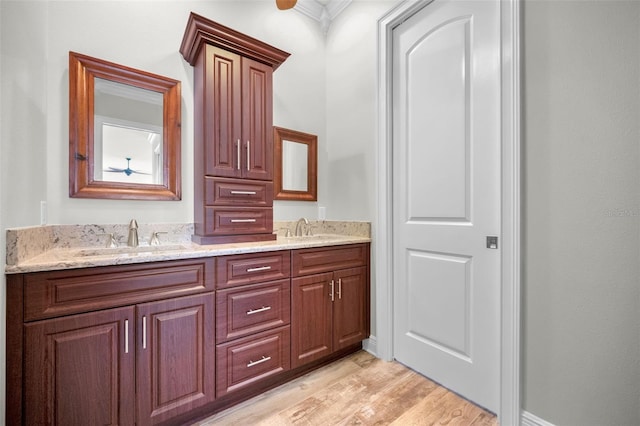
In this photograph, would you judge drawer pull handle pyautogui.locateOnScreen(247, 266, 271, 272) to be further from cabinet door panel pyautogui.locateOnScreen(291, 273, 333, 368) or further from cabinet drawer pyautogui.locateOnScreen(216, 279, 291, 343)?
cabinet door panel pyautogui.locateOnScreen(291, 273, 333, 368)

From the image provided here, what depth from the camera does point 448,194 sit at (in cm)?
176

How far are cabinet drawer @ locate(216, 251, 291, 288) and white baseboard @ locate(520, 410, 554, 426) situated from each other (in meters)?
1.43

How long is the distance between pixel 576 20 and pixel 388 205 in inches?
Answer: 52.3

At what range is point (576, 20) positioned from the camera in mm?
1229

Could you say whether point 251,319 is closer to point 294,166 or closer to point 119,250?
point 119,250

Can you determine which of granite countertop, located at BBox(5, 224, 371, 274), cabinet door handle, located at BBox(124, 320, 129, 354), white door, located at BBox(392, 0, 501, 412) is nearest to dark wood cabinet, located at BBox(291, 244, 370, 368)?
granite countertop, located at BBox(5, 224, 371, 274)

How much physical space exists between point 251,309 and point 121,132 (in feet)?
4.47

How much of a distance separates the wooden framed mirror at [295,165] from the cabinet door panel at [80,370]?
4.81 ft

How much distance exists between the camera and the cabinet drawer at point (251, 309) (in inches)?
59.8

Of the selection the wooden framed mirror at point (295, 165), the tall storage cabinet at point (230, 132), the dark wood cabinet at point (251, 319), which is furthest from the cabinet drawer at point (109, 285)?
the wooden framed mirror at point (295, 165)

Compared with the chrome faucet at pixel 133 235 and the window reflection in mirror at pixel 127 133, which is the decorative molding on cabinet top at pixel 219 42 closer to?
the window reflection in mirror at pixel 127 133

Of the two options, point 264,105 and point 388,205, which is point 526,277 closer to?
point 388,205

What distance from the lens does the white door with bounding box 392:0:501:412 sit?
156cm

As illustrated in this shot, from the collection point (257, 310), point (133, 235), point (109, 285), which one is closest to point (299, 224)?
point (257, 310)
